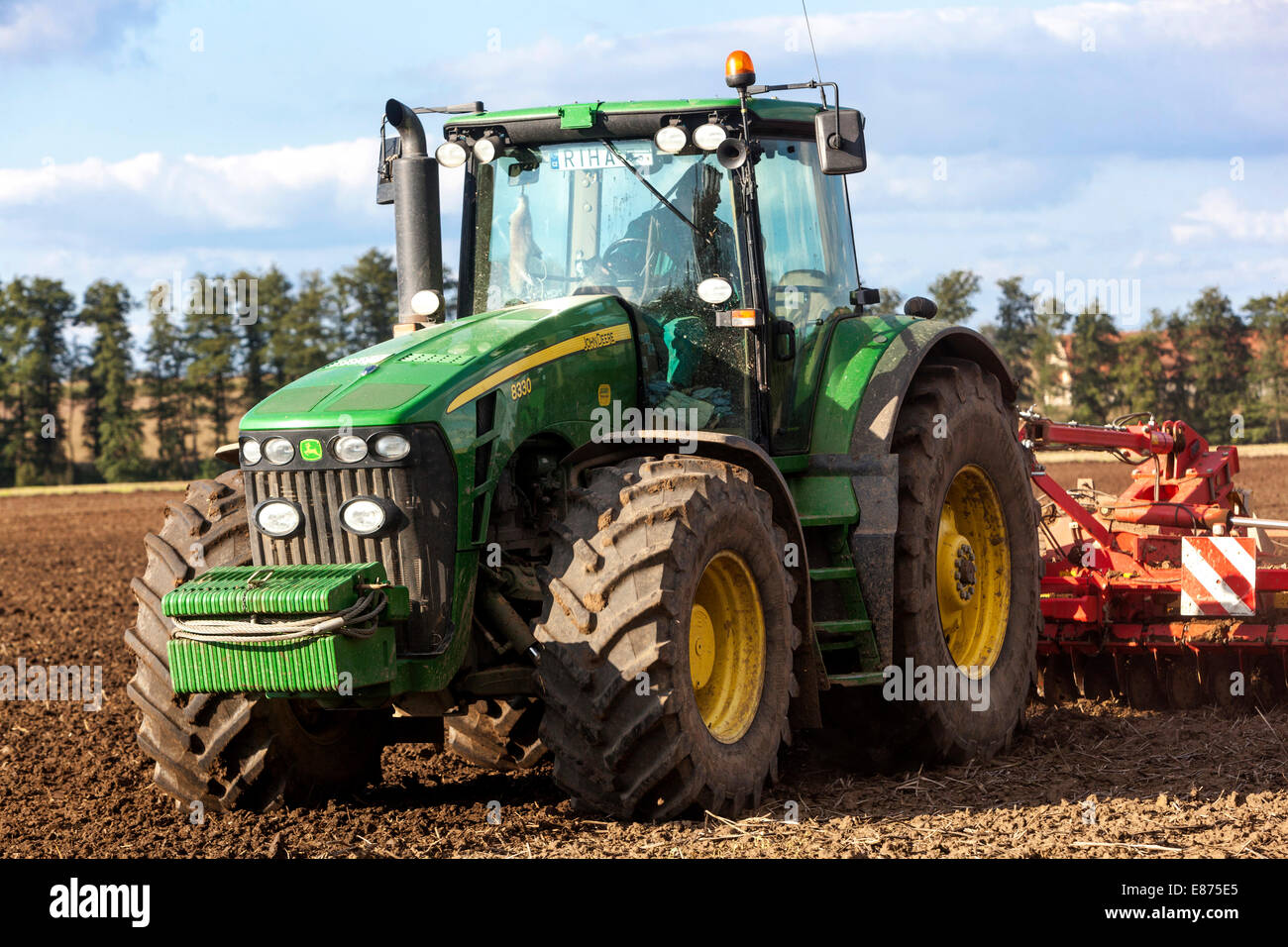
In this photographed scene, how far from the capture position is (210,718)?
573 cm

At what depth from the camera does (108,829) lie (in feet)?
19.4

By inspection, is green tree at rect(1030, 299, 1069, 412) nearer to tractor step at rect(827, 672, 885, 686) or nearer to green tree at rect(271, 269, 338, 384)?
green tree at rect(271, 269, 338, 384)

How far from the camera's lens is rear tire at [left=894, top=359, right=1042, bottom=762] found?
6.60 m

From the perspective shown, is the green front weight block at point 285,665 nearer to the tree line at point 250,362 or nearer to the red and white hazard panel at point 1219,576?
the red and white hazard panel at point 1219,576

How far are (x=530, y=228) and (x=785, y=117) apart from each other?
1246 millimetres

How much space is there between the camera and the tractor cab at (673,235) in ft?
21.1

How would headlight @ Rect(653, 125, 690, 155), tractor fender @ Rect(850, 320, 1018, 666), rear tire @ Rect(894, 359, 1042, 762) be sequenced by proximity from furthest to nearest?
rear tire @ Rect(894, 359, 1042, 762) → tractor fender @ Rect(850, 320, 1018, 666) → headlight @ Rect(653, 125, 690, 155)

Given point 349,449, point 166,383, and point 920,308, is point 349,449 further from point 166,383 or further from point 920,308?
point 166,383

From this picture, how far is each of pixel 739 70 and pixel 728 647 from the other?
8.01ft

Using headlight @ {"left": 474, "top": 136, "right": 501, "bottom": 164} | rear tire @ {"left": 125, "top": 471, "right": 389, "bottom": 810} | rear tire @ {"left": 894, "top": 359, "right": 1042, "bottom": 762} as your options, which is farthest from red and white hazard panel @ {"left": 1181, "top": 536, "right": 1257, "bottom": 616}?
rear tire @ {"left": 125, "top": 471, "right": 389, "bottom": 810}

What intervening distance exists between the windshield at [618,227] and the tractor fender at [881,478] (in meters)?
0.83

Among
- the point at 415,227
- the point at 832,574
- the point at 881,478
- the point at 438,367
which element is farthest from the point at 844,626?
the point at 415,227

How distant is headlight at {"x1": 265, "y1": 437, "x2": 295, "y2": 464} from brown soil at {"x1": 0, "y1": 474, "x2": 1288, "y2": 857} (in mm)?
1352
